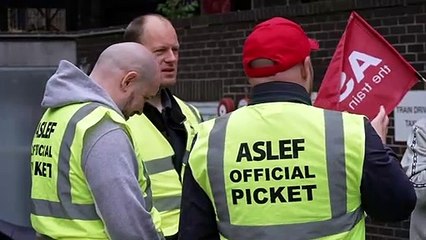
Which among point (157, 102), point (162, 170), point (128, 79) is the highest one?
point (128, 79)

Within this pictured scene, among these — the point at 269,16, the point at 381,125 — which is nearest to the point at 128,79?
the point at 381,125

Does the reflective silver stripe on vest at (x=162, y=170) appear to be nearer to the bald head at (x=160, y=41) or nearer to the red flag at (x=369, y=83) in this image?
the bald head at (x=160, y=41)

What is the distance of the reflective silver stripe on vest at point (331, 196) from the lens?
2.98 meters

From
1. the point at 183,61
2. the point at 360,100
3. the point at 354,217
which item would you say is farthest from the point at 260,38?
the point at 183,61

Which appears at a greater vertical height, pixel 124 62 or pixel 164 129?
pixel 124 62

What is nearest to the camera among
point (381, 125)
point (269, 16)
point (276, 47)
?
point (276, 47)

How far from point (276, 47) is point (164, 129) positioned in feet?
4.99

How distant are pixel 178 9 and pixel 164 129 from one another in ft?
17.9

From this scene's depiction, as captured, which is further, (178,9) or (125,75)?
(178,9)

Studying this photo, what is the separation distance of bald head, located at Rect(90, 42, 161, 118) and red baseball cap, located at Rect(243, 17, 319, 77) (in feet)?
1.98

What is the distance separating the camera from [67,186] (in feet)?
11.5

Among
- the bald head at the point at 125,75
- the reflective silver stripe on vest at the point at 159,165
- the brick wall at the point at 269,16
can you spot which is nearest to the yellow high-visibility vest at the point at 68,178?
the bald head at the point at 125,75

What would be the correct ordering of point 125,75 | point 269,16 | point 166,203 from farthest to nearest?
point 269,16, point 166,203, point 125,75

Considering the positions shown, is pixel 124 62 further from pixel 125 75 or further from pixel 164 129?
pixel 164 129
